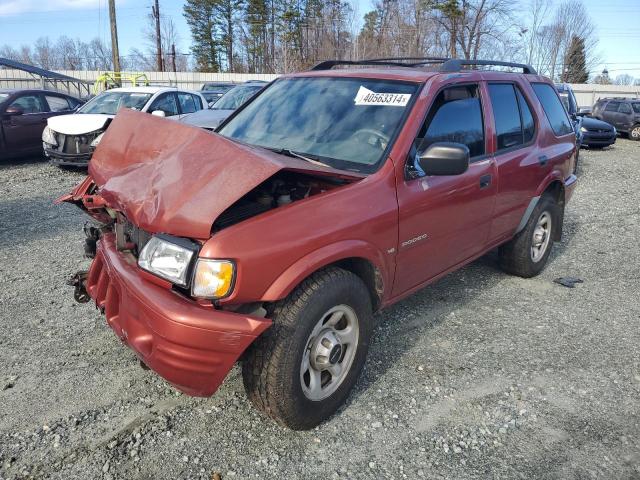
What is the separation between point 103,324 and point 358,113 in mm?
2439

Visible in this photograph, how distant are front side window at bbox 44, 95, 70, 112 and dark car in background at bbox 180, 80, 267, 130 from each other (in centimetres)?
341

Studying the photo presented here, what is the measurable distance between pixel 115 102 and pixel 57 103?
6.40ft

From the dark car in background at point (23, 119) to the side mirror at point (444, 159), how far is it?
33.3ft

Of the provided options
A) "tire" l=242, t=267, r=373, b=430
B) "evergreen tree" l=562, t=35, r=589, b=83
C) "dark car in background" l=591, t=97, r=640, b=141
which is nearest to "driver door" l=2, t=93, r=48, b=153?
"tire" l=242, t=267, r=373, b=430

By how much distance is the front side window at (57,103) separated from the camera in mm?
11461

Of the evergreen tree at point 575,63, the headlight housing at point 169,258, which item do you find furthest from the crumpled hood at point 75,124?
the evergreen tree at point 575,63

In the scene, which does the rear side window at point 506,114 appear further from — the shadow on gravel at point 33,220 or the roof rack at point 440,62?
the shadow on gravel at point 33,220

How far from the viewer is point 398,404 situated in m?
3.07

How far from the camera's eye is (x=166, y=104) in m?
10.8

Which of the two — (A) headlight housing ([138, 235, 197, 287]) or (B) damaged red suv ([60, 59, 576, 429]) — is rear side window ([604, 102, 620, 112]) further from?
(A) headlight housing ([138, 235, 197, 287])

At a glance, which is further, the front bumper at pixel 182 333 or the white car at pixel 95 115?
the white car at pixel 95 115

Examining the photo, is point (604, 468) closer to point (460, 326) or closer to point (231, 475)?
point (460, 326)

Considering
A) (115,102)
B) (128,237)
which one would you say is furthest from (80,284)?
(115,102)

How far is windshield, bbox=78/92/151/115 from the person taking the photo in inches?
416
